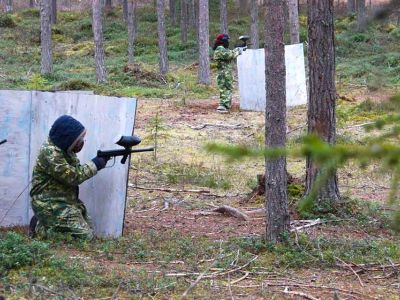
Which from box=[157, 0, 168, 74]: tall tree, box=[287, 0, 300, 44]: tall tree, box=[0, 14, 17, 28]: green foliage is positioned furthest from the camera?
box=[0, 14, 17, 28]: green foliage

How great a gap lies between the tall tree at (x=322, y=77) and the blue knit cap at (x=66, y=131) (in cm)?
283

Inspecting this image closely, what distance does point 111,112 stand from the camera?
731 centimetres

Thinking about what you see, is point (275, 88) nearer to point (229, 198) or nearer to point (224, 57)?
point (229, 198)

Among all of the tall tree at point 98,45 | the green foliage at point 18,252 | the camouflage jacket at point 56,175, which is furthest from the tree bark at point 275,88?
the tall tree at point 98,45

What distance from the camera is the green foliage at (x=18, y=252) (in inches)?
221

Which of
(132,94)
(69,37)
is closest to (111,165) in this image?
(132,94)

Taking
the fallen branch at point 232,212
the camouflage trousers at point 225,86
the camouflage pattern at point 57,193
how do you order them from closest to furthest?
the camouflage pattern at point 57,193, the fallen branch at point 232,212, the camouflage trousers at point 225,86

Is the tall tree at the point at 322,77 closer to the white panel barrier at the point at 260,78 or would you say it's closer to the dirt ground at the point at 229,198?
the dirt ground at the point at 229,198

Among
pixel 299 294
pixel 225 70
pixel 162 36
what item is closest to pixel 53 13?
pixel 162 36

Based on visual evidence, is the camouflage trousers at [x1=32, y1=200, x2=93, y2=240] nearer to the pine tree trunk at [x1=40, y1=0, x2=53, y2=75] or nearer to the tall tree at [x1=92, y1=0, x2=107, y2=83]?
the tall tree at [x1=92, y1=0, x2=107, y2=83]

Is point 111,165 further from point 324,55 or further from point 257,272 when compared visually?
point 324,55

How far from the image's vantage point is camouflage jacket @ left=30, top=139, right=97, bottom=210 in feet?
22.0

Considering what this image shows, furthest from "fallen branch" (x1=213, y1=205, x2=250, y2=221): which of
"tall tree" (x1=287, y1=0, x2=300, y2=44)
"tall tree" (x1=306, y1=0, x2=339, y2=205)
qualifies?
"tall tree" (x1=287, y1=0, x2=300, y2=44)

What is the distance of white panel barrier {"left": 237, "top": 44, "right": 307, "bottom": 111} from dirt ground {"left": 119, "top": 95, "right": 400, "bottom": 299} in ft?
1.77
